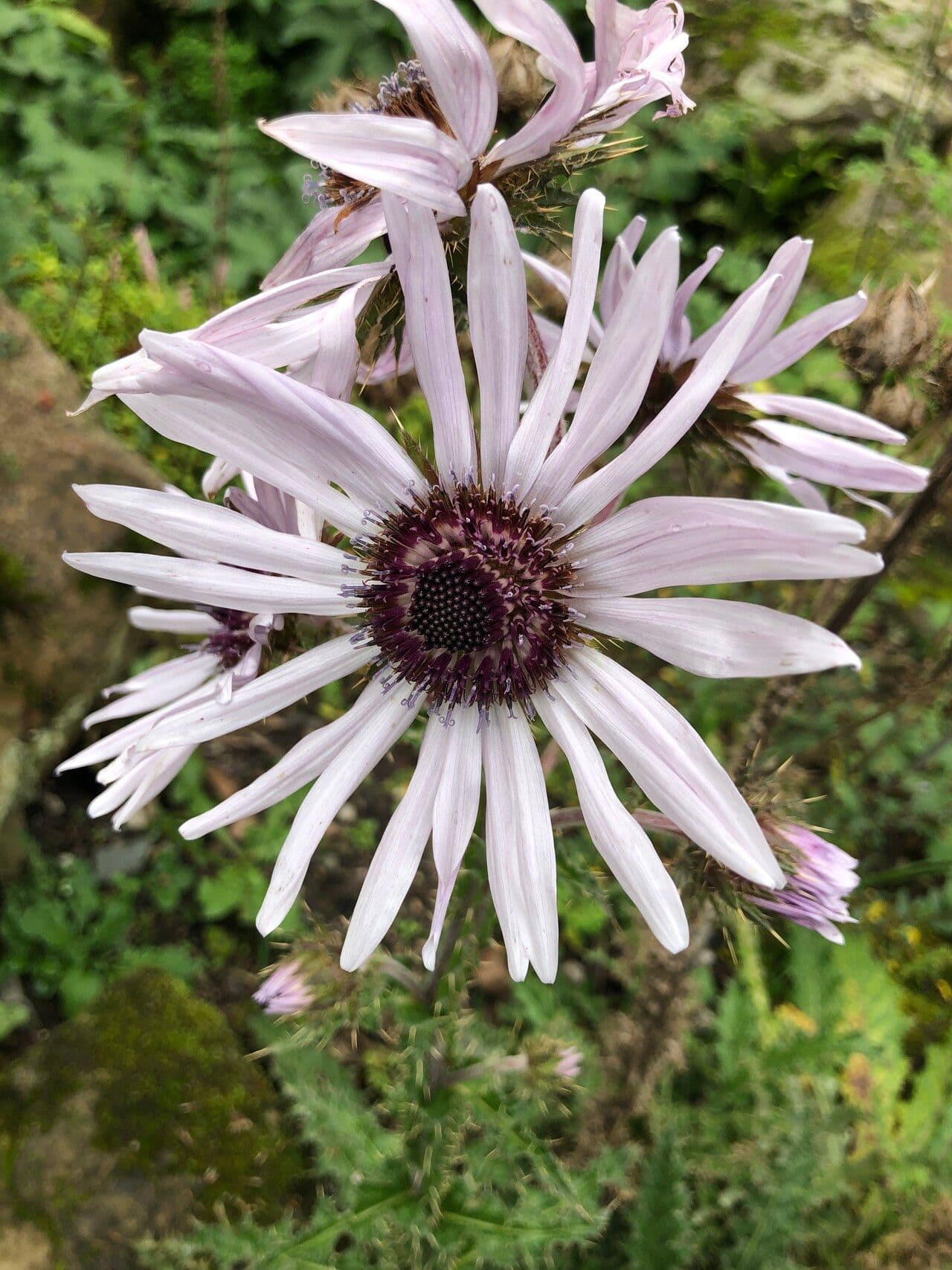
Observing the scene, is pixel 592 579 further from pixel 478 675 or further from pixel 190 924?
pixel 190 924

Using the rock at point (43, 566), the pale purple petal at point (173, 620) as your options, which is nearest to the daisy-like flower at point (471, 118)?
the pale purple petal at point (173, 620)

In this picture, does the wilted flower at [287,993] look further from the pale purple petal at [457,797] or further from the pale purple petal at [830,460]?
the pale purple petal at [830,460]

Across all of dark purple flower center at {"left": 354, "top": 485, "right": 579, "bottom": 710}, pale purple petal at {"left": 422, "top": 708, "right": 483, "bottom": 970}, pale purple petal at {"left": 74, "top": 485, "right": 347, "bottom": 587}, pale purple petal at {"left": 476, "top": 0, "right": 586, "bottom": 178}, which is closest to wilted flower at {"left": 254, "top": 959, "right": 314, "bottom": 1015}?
pale purple petal at {"left": 422, "top": 708, "right": 483, "bottom": 970}

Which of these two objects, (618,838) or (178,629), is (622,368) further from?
(178,629)

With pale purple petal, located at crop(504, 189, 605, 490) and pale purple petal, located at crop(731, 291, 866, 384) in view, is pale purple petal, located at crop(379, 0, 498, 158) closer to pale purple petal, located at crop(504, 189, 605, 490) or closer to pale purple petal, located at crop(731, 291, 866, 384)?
pale purple petal, located at crop(504, 189, 605, 490)

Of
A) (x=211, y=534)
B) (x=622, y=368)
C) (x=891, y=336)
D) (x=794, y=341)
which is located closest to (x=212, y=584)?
(x=211, y=534)

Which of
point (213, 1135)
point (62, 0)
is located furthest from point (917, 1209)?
point (62, 0)
